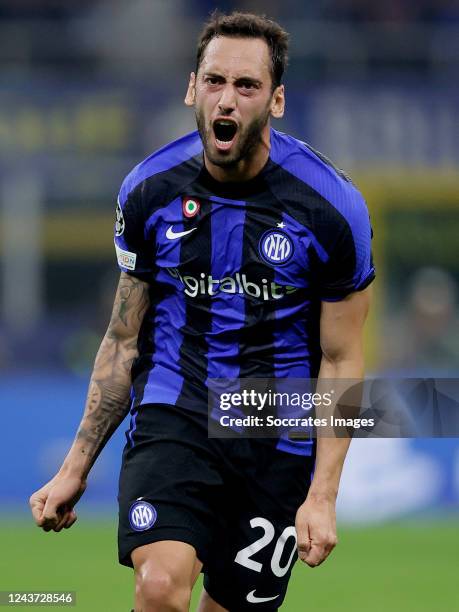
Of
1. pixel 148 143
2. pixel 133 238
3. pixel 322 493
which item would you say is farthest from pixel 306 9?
pixel 322 493

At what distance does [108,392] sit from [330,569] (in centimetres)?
479

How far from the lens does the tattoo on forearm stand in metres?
5.34

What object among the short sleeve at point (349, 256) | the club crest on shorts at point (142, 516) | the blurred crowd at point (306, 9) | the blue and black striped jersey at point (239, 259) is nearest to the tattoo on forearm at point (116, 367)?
the blue and black striped jersey at point (239, 259)

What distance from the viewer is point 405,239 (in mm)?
17234

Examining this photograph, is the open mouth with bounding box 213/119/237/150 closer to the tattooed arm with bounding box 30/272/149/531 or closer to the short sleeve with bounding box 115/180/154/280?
the short sleeve with bounding box 115/180/154/280

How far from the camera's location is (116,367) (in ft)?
17.7

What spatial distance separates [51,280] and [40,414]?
5.18 m

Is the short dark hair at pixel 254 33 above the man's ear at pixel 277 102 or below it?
above

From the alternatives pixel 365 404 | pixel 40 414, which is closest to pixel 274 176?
pixel 365 404

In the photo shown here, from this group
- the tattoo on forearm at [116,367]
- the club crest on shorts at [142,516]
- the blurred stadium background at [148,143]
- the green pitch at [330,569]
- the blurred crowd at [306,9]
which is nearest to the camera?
the club crest on shorts at [142,516]

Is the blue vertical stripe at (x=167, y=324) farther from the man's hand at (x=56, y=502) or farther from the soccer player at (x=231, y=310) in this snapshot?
the man's hand at (x=56, y=502)

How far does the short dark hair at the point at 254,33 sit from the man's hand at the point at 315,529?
1494mm

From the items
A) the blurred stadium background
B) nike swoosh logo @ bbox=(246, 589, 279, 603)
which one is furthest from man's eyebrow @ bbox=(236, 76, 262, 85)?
the blurred stadium background

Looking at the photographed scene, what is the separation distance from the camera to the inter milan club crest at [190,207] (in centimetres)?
517
